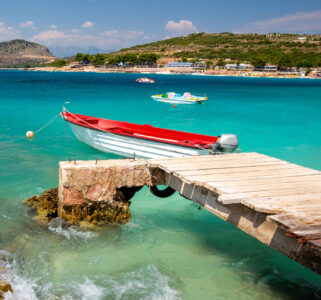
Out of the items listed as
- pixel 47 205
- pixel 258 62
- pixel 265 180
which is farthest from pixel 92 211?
pixel 258 62

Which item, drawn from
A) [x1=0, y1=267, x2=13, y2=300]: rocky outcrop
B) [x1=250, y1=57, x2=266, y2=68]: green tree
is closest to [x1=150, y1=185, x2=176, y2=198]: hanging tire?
[x1=0, y1=267, x2=13, y2=300]: rocky outcrop

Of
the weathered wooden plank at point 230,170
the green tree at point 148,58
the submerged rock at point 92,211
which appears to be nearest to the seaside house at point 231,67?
the green tree at point 148,58

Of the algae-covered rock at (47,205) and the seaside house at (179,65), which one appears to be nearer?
the algae-covered rock at (47,205)

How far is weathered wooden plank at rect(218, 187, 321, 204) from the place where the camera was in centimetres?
427

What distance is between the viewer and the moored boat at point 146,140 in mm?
9828

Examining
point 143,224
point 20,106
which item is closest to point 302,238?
point 143,224

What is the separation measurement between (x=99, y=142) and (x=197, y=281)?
909 centimetres

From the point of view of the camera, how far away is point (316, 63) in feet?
484

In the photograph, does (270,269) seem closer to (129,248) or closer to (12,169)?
(129,248)

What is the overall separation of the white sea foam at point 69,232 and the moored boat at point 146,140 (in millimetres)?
4241

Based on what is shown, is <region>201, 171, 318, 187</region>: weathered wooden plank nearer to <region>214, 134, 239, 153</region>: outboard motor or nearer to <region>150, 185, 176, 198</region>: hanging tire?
<region>150, 185, 176, 198</region>: hanging tire

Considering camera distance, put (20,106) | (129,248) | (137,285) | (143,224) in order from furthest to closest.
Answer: (20,106) → (143,224) → (129,248) → (137,285)

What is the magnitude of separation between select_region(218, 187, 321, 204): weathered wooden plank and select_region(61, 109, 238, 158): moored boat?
4.07 meters

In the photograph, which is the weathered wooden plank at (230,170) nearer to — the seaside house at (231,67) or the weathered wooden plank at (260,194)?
the weathered wooden plank at (260,194)
